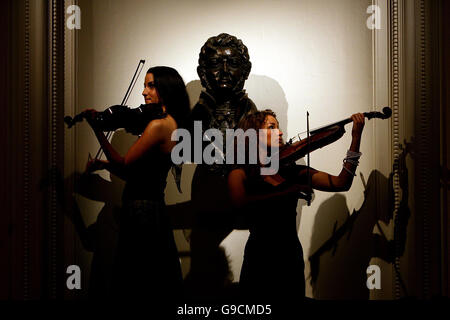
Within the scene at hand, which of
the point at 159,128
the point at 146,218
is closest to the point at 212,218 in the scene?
the point at 146,218

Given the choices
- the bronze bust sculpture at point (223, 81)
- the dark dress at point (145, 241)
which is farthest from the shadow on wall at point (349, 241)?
the dark dress at point (145, 241)

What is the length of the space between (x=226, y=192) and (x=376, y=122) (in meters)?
0.73

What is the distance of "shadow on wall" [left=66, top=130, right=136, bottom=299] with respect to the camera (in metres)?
2.27

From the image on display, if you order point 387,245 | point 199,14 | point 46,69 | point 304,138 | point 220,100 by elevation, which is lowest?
point 387,245

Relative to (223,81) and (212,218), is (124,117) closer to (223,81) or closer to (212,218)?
(223,81)

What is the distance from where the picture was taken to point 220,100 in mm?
2189

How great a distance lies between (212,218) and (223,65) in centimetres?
67

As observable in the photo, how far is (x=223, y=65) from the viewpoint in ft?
6.98

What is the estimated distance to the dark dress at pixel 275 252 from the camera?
1931mm

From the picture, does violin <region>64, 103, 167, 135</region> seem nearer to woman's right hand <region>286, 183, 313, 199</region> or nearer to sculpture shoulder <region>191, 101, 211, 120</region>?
sculpture shoulder <region>191, 101, 211, 120</region>

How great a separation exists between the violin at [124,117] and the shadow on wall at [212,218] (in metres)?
0.38

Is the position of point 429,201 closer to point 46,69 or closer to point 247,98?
point 247,98
